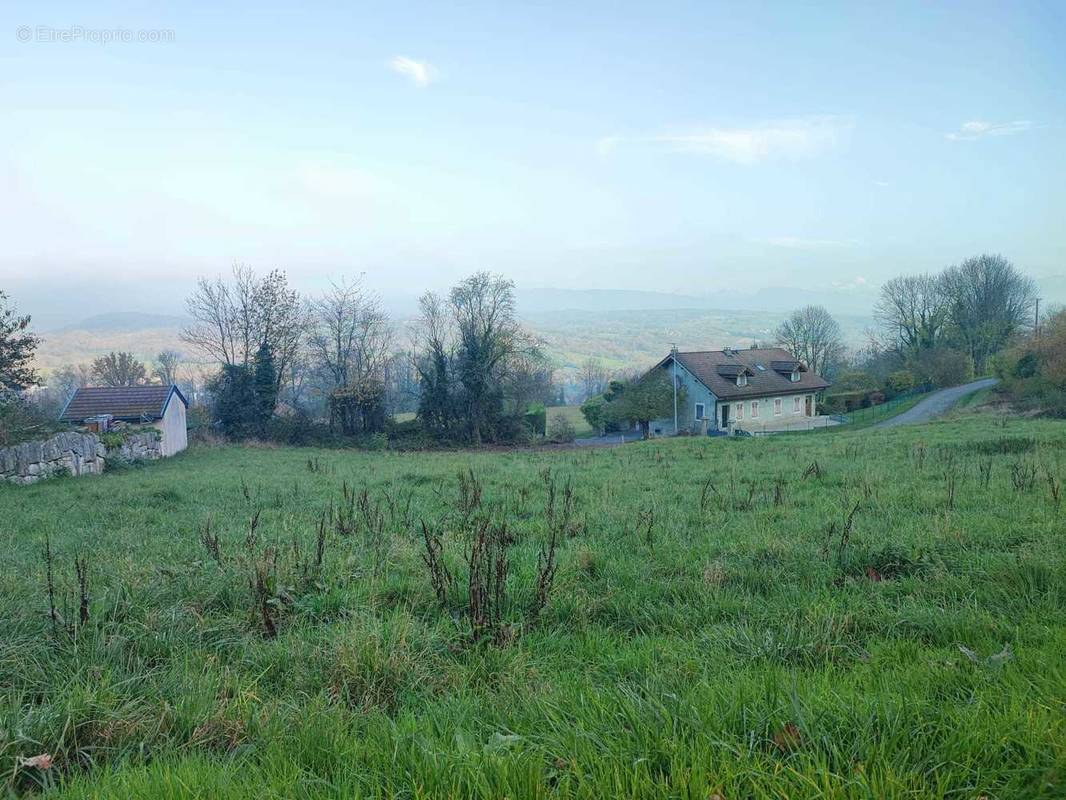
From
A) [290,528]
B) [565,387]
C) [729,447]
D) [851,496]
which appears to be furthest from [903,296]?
[290,528]

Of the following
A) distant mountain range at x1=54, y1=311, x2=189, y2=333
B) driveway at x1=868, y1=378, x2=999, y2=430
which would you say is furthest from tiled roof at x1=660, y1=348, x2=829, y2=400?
distant mountain range at x1=54, y1=311, x2=189, y2=333

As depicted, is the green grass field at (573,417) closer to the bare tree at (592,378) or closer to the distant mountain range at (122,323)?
the bare tree at (592,378)

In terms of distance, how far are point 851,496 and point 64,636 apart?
8.75 metres

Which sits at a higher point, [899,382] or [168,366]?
[168,366]

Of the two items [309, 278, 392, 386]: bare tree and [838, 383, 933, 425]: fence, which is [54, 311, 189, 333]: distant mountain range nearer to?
[309, 278, 392, 386]: bare tree

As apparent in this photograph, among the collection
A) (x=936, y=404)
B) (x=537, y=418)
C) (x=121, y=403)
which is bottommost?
(x=936, y=404)

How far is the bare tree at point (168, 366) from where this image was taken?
45925 mm

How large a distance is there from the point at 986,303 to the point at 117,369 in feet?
239

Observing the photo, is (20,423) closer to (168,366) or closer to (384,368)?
(384,368)

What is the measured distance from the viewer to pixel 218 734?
9.43ft

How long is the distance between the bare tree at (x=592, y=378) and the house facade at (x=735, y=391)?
54.3ft

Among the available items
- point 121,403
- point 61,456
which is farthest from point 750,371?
point 61,456

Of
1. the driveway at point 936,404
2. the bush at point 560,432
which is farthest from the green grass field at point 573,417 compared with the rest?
the driveway at point 936,404

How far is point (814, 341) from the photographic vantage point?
62562 millimetres
